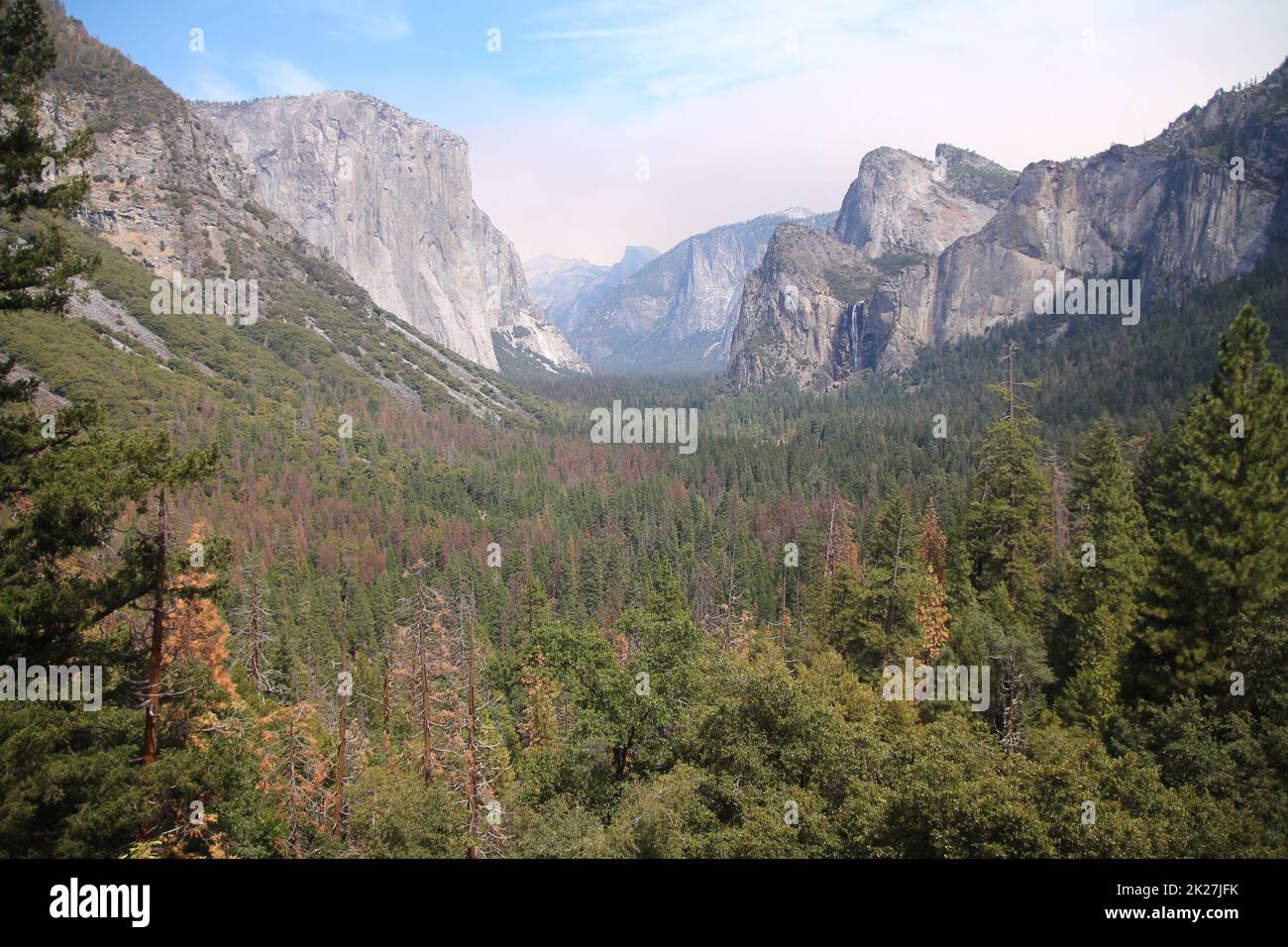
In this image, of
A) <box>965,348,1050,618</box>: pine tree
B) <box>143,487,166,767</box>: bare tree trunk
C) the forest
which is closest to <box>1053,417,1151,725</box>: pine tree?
the forest

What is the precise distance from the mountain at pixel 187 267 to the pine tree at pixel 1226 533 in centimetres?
13276

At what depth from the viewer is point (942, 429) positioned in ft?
420

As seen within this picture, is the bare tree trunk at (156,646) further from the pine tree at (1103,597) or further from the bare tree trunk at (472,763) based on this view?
the pine tree at (1103,597)

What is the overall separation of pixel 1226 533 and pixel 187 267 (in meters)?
194

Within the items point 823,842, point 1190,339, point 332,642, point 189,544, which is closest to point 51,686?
point 189,544

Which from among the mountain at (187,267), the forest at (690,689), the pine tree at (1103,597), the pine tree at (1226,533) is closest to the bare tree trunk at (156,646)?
the forest at (690,689)

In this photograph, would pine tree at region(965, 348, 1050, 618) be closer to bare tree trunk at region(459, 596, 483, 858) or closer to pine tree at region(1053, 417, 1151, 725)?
pine tree at region(1053, 417, 1151, 725)

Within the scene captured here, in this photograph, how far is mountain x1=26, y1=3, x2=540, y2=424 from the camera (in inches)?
5251

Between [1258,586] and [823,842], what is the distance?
15.4 m

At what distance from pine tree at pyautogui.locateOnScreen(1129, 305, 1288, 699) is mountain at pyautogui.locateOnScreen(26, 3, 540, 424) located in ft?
436

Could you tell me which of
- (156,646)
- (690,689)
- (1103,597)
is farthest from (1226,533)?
(156,646)

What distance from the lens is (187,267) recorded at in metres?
163

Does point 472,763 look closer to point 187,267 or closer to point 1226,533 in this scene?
point 1226,533
